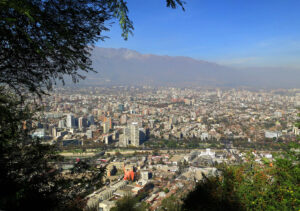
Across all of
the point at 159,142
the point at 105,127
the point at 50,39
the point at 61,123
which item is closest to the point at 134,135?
the point at 159,142

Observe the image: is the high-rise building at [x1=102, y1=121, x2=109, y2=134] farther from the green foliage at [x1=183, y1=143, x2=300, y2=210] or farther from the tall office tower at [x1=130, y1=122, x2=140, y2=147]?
the green foliage at [x1=183, y1=143, x2=300, y2=210]

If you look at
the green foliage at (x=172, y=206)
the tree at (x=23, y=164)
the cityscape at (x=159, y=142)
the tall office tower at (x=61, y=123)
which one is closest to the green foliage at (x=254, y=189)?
the green foliage at (x=172, y=206)

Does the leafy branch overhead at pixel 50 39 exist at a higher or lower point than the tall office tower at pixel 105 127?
higher

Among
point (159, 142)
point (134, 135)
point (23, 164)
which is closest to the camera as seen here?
point (23, 164)

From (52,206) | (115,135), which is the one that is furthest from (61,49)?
(115,135)

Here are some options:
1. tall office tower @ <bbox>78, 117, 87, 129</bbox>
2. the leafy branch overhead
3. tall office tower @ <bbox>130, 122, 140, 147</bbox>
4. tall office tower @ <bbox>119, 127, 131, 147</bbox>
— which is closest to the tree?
the leafy branch overhead

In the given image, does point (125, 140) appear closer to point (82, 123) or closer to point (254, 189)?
point (82, 123)

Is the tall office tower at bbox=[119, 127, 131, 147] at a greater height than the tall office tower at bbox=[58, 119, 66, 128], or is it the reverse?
the tall office tower at bbox=[58, 119, 66, 128]

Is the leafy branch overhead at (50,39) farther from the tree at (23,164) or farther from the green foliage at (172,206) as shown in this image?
the green foliage at (172,206)

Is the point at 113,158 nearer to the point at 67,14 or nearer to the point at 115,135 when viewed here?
the point at 115,135
